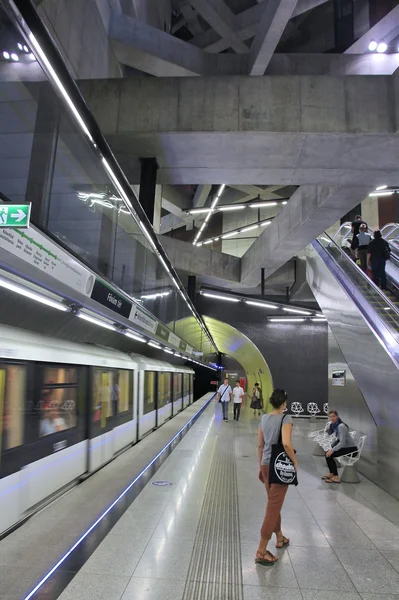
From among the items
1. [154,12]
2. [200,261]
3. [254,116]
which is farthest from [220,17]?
[254,116]

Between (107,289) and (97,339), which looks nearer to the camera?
(107,289)

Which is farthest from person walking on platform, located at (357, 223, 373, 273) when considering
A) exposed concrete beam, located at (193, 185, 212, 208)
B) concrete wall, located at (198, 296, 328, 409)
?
exposed concrete beam, located at (193, 185, 212, 208)

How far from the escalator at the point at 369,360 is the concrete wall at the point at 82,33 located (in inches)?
270

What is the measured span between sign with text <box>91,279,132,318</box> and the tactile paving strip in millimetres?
2711

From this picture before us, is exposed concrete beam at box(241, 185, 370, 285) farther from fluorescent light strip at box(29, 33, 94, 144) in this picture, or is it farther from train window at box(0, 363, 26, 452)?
train window at box(0, 363, 26, 452)

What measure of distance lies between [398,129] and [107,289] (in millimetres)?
5439

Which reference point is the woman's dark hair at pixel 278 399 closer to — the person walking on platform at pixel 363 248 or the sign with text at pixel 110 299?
the sign with text at pixel 110 299

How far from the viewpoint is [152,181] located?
25.7 ft

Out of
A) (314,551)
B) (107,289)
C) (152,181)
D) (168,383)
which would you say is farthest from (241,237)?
(314,551)

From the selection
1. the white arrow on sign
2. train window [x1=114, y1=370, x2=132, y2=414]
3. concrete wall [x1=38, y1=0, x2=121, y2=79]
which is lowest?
train window [x1=114, y1=370, x2=132, y2=414]

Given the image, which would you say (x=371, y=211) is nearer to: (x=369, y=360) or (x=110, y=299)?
(x=369, y=360)

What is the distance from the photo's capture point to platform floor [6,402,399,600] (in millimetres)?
2854

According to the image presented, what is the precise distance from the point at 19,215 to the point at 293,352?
16952mm

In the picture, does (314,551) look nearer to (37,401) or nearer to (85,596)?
(85,596)
